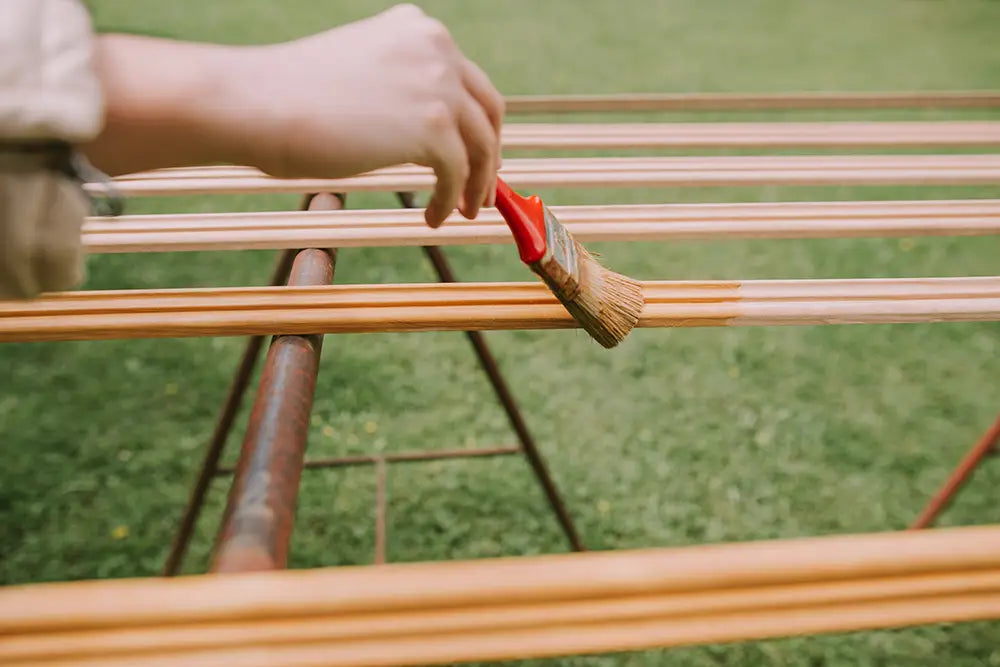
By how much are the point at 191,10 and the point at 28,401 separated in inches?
123

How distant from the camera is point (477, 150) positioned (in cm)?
48

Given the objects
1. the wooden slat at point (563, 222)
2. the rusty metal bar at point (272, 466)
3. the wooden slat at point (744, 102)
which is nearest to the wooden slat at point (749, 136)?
the wooden slat at point (744, 102)

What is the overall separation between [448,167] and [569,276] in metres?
0.21

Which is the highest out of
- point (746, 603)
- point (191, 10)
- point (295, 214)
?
point (746, 603)

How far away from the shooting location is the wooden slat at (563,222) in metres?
0.76

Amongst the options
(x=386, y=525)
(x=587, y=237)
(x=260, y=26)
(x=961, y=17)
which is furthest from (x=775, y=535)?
(x=961, y=17)

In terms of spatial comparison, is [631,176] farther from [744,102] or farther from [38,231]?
[38,231]

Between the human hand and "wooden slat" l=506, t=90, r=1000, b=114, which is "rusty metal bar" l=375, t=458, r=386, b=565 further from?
the human hand

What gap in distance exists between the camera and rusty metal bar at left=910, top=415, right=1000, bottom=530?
1316 millimetres

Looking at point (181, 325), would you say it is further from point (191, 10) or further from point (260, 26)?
point (191, 10)

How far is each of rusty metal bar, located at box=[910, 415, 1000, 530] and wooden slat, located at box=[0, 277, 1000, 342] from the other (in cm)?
78

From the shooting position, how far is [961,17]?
15.6ft

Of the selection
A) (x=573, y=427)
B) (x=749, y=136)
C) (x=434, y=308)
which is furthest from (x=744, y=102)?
(x=434, y=308)

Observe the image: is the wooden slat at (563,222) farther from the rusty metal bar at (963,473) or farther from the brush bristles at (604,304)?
the rusty metal bar at (963,473)
